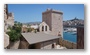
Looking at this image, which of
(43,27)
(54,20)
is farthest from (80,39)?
(43,27)

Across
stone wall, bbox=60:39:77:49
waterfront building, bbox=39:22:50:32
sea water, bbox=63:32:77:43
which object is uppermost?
waterfront building, bbox=39:22:50:32

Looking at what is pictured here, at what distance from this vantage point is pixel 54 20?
3.38m

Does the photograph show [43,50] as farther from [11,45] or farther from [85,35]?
[85,35]

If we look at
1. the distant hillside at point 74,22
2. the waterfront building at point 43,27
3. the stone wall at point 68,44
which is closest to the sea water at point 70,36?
the stone wall at point 68,44

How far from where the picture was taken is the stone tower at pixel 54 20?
10.9 ft

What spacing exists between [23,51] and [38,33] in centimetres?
48

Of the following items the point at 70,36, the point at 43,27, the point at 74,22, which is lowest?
the point at 70,36

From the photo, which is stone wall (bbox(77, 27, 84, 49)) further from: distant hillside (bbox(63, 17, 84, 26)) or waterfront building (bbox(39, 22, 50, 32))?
waterfront building (bbox(39, 22, 50, 32))

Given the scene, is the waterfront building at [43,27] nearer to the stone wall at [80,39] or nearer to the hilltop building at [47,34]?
the hilltop building at [47,34]

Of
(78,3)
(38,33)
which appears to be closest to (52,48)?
(38,33)

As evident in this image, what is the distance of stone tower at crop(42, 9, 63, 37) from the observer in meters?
3.33

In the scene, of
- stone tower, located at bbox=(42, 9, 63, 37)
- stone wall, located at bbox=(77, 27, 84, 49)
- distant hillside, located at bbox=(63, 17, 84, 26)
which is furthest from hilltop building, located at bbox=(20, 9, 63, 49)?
stone wall, located at bbox=(77, 27, 84, 49)

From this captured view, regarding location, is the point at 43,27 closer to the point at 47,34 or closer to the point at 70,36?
the point at 47,34

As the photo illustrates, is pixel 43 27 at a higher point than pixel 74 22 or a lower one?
lower
